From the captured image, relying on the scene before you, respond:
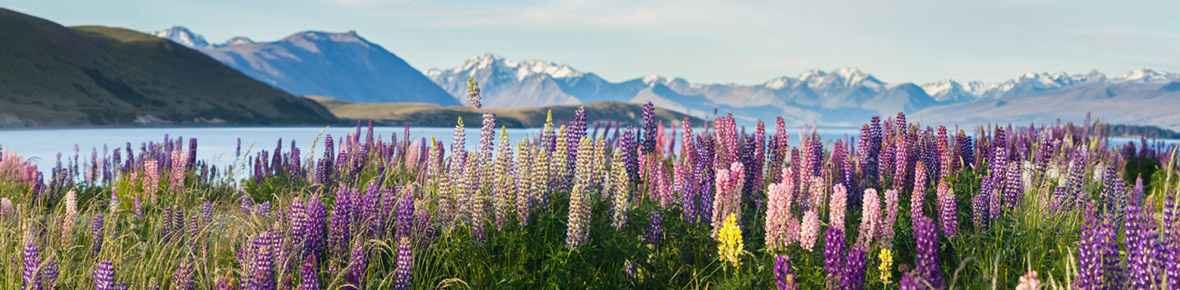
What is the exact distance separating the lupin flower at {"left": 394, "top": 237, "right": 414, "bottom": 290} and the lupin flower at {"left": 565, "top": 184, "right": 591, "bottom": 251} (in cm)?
112

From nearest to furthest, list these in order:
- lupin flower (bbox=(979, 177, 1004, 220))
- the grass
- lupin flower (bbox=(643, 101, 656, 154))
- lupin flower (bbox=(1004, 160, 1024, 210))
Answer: the grass, lupin flower (bbox=(979, 177, 1004, 220)), lupin flower (bbox=(1004, 160, 1024, 210)), lupin flower (bbox=(643, 101, 656, 154))

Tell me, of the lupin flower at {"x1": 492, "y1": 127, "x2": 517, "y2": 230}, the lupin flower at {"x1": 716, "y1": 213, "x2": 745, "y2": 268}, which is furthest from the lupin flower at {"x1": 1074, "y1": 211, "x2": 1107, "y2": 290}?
the lupin flower at {"x1": 492, "y1": 127, "x2": 517, "y2": 230}

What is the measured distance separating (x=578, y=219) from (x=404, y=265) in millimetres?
1266

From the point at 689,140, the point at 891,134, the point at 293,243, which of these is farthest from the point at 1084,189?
the point at 293,243

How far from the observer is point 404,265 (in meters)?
5.08

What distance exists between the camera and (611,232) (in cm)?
553

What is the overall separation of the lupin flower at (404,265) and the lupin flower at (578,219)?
1.12 metres

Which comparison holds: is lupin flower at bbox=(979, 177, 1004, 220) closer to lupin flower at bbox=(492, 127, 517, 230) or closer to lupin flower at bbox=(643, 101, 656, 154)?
lupin flower at bbox=(643, 101, 656, 154)

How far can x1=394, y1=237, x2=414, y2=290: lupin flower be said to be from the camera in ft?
16.6

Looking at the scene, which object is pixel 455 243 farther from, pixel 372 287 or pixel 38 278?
pixel 38 278

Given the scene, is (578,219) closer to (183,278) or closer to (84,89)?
(183,278)

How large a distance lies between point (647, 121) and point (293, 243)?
13.2ft

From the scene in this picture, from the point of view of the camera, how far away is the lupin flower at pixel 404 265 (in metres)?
5.05

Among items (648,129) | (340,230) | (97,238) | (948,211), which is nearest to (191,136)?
(97,238)
